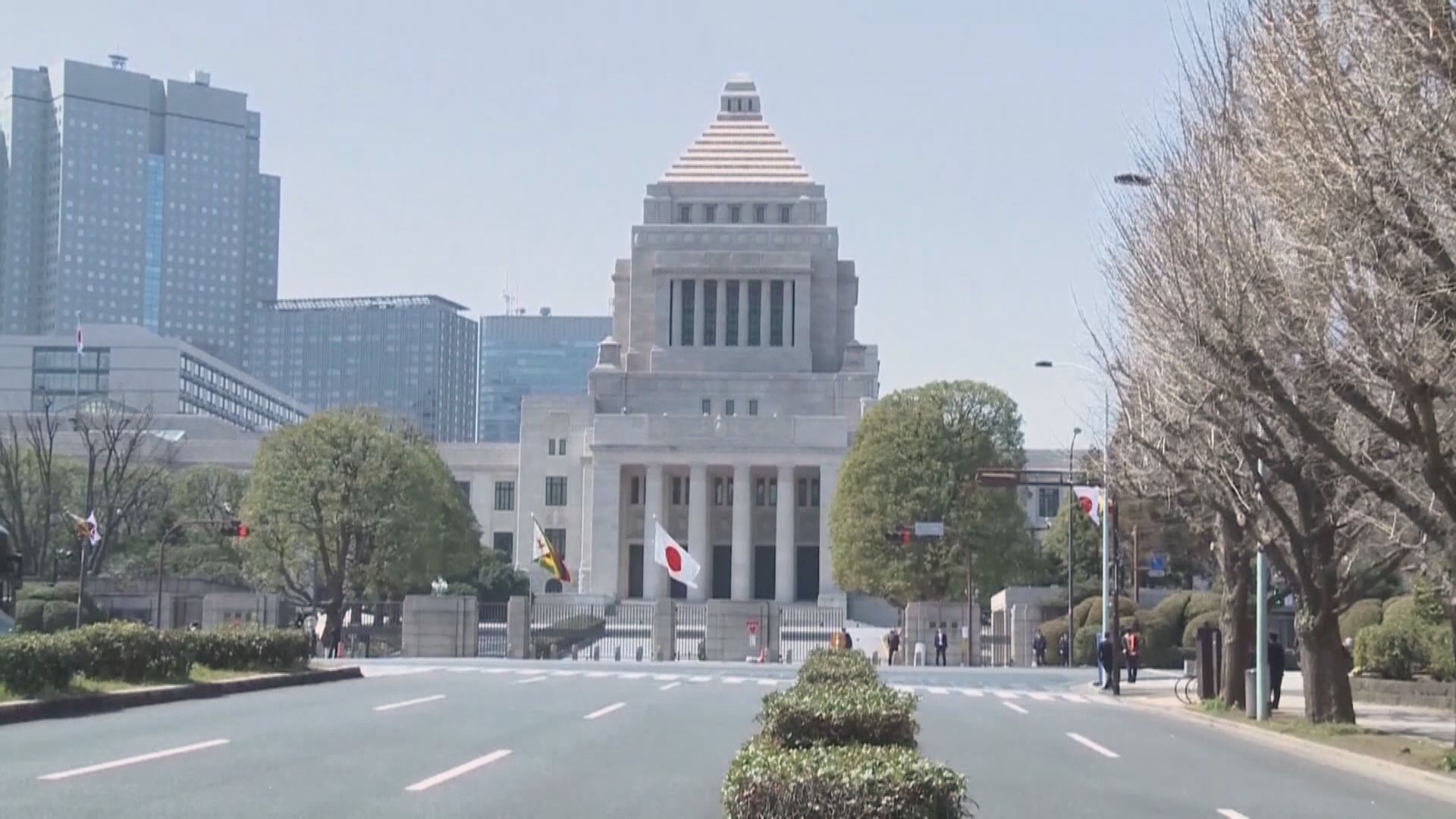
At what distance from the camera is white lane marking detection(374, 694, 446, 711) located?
23823mm

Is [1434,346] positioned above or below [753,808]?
above

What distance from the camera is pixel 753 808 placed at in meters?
8.12

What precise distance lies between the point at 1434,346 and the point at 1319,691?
10.1 meters

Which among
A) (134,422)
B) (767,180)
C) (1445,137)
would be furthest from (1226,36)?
(767,180)

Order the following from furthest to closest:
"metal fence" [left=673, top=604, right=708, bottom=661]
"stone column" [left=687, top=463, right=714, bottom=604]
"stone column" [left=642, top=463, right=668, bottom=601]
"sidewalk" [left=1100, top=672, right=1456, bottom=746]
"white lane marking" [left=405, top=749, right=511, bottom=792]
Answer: "stone column" [left=687, top=463, right=714, bottom=604]
"stone column" [left=642, top=463, right=668, bottom=601]
"metal fence" [left=673, top=604, right=708, bottom=661]
"sidewalk" [left=1100, top=672, right=1456, bottom=746]
"white lane marking" [left=405, top=749, right=511, bottom=792]

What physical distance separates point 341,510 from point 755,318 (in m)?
44.9

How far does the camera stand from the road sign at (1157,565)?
66688mm

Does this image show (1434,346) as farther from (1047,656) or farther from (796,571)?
(796,571)

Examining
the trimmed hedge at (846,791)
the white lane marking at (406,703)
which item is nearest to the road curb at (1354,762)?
the trimmed hedge at (846,791)

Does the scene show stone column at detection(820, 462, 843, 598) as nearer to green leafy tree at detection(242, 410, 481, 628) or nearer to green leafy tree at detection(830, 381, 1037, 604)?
green leafy tree at detection(830, 381, 1037, 604)

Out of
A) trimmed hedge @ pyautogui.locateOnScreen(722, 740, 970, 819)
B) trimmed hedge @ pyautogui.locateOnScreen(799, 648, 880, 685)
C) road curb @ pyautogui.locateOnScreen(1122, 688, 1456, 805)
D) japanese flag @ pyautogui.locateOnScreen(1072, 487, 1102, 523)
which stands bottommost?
road curb @ pyautogui.locateOnScreen(1122, 688, 1456, 805)

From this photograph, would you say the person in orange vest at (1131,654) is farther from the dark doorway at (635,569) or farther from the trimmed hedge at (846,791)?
the dark doorway at (635,569)

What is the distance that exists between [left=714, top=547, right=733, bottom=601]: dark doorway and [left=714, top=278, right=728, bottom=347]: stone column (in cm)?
1426

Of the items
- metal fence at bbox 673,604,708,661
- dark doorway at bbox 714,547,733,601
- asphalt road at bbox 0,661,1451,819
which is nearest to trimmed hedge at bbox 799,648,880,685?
asphalt road at bbox 0,661,1451,819
